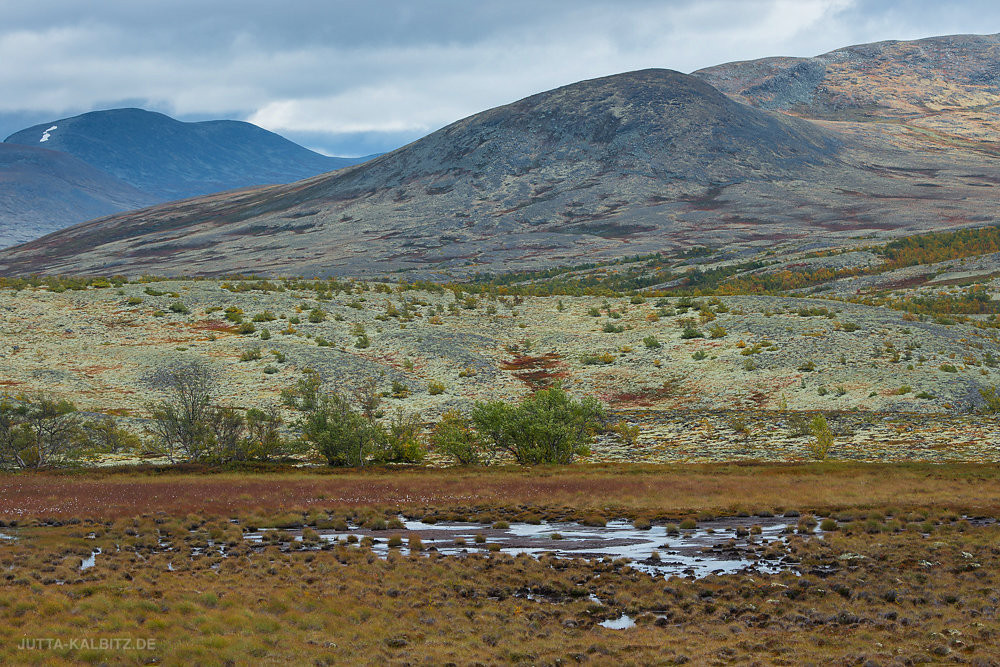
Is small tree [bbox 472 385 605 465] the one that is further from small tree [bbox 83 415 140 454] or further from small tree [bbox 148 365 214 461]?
small tree [bbox 83 415 140 454]

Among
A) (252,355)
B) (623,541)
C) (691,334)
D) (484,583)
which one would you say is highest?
(252,355)

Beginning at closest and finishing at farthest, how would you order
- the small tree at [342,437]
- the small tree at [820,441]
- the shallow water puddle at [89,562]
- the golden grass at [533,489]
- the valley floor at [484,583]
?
the valley floor at [484,583]
the shallow water puddle at [89,562]
the golden grass at [533,489]
the small tree at [820,441]
the small tree at [342,437]

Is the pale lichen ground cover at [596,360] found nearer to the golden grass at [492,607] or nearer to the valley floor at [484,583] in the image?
the valley floor at [484,583]

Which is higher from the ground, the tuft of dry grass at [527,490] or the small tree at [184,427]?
the small tree at [184,427]

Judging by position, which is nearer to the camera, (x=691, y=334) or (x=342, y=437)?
(x=342, y=437)

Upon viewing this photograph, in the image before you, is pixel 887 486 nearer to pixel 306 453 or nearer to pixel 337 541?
pixel 337 541

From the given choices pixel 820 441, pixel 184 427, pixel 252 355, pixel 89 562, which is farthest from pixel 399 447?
pixel 89 562

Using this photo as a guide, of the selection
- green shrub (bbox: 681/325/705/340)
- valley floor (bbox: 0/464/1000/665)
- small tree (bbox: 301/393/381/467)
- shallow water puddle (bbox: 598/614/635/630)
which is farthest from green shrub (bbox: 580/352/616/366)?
shallow water puddle (bbox: 598/614/635/630)

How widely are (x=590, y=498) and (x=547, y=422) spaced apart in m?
10.3

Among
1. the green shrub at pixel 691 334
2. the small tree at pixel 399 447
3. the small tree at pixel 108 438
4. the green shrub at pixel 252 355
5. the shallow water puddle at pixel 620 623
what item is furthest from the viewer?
the green shrub at pixel 691 334

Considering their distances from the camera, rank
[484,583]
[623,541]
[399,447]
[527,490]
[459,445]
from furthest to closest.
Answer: [399,447]
[459,445]
[527,490]
[623,541]
[484,583]

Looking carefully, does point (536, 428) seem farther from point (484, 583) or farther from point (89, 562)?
point (89, 562)

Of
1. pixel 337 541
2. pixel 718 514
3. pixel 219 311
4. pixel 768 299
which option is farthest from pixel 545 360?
pixel 337 541

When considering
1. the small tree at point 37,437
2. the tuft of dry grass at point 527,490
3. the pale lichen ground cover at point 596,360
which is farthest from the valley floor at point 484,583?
the pale lichen ground cover at point 596,360
